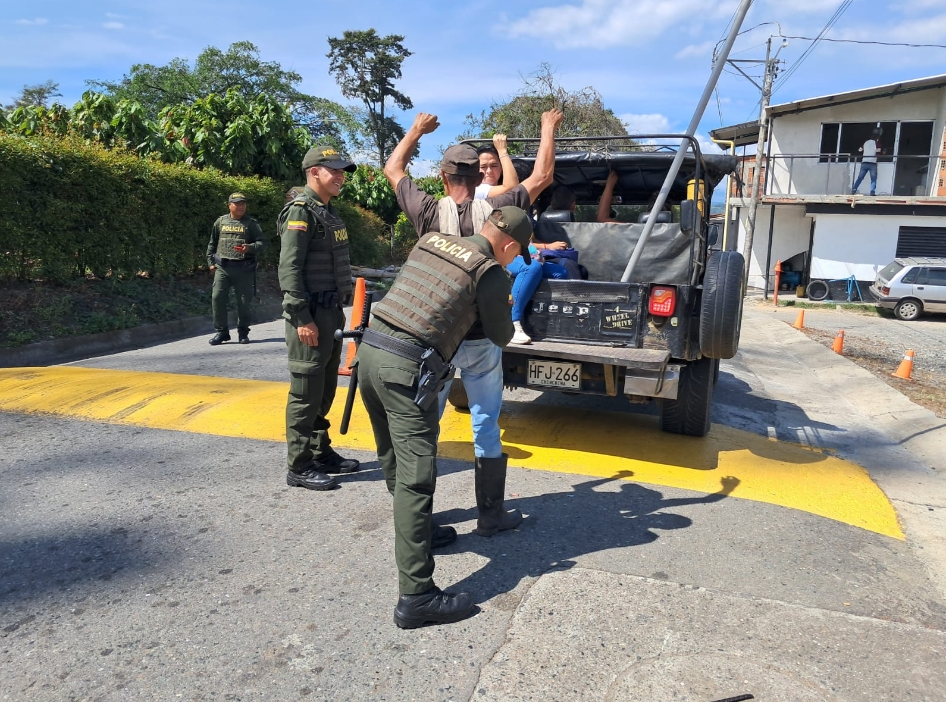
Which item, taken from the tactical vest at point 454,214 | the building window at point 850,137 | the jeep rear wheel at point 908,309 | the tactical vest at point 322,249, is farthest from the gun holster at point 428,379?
the building window at point 850,137

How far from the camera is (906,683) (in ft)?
7.90

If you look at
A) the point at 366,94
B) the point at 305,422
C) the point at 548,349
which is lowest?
the point at 305,422

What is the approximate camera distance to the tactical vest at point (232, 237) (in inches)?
344

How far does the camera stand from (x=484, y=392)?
11.3 feet

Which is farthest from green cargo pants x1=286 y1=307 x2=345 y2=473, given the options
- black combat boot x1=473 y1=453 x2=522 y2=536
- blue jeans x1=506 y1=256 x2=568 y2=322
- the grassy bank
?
the grassy bank

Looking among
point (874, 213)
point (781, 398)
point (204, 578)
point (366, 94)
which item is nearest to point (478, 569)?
point (204, 578)

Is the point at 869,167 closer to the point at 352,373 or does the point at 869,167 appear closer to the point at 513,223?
the point at 513,223

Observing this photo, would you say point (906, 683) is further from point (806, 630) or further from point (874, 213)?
point (874, 213)

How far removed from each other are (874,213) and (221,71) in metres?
42.8

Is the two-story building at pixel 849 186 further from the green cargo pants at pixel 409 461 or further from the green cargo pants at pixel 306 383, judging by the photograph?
the green cargo pants at pixel 409 461

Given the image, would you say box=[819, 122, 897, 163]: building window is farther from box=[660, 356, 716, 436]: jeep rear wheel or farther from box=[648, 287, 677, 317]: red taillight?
box=[648, 287, 677, 317]: red taillight

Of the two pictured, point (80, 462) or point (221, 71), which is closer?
point (80, 462)

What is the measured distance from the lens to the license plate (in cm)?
464

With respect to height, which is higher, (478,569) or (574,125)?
(574,125)
